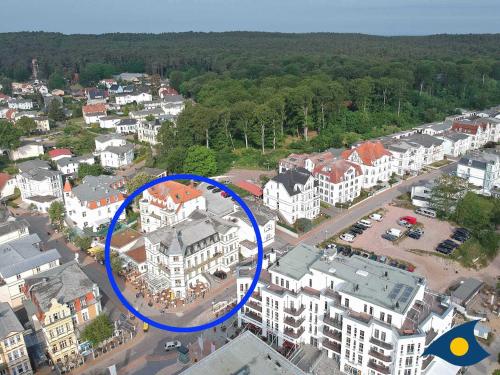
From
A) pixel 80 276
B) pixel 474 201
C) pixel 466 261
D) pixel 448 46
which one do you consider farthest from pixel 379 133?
pixel 448 46

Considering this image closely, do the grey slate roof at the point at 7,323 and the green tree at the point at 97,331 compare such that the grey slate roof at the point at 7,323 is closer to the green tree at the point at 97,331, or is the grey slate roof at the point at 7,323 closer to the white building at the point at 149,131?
the green tree at the point at 97,331

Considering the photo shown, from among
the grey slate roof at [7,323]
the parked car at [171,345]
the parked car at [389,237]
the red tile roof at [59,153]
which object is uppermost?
the red tile roof at [59,153]

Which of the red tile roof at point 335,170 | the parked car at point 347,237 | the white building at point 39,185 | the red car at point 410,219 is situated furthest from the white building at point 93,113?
the red car at point 410,219

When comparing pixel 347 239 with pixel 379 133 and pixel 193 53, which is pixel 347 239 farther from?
pixel 193 53

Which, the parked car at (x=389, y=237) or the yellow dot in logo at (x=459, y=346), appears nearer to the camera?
the yellow dot in logo at (x=459, y=346)

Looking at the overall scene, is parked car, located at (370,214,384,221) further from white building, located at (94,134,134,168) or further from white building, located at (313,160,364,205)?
white building, located at (94,134,134,168)

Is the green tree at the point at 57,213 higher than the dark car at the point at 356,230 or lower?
higher

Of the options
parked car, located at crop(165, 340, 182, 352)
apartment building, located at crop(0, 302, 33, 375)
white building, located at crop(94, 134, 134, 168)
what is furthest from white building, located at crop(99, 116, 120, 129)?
parked car, located at crop(165, 340, 182, 352)
